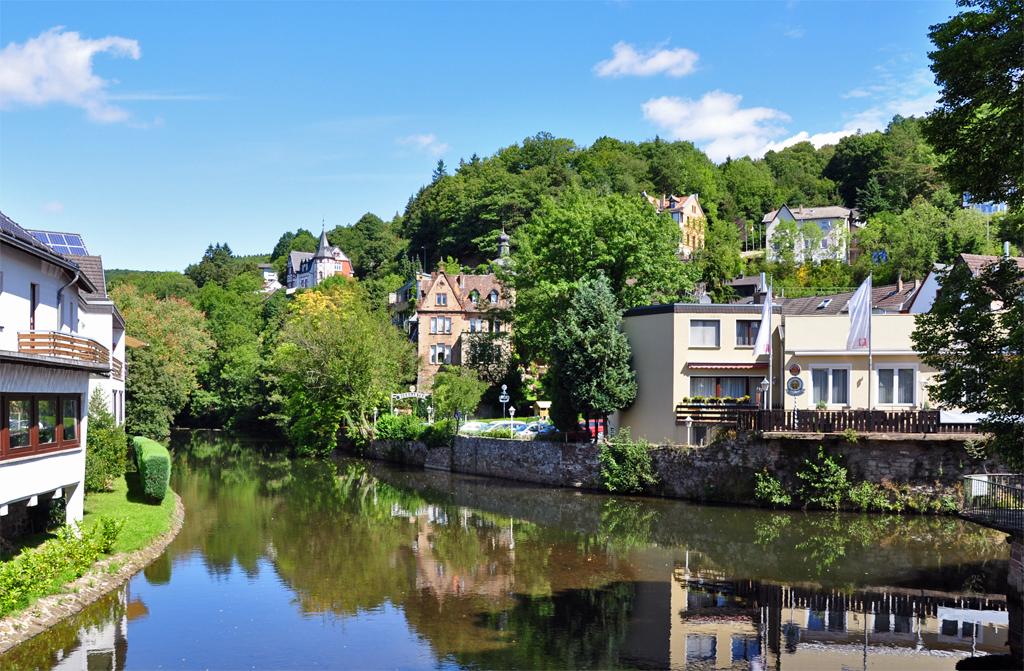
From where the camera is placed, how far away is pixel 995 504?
50.2ft

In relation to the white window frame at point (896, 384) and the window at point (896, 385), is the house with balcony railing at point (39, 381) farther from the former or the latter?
the window at point (896, 385)

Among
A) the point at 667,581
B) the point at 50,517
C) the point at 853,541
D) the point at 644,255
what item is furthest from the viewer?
the point at 644,255

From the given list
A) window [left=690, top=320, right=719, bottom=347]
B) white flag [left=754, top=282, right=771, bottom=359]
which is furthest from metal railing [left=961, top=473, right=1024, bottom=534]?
window [left=690, top=320, right=719, bottom=347]

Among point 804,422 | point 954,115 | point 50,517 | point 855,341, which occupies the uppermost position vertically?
point 954,115

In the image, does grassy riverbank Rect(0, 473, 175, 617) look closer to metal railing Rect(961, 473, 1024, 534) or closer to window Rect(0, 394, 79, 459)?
window Rect(0, 394, 79, 459)

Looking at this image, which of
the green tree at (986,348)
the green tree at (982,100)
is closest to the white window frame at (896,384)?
the green tree at (986,348)

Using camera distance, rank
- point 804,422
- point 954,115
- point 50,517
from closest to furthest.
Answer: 1. point 954,115
2. point 50,517
3. point 804,422

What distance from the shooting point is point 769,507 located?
1220 inches

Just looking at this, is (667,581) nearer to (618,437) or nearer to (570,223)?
(618,437)

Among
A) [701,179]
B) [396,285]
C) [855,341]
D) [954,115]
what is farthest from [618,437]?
[701,179]

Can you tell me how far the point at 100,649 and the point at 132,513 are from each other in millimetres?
11445

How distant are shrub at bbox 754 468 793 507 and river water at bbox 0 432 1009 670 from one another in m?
1.47

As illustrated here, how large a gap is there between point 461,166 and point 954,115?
124 metres

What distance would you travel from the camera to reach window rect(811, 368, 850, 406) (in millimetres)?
33062
